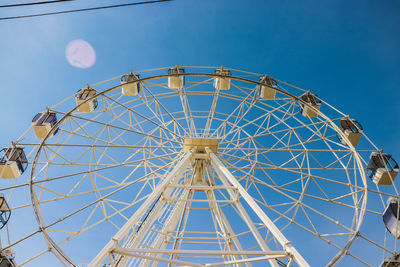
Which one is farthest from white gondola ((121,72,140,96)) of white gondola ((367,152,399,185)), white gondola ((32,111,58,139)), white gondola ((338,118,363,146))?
white gondola ((367,152,399,185))

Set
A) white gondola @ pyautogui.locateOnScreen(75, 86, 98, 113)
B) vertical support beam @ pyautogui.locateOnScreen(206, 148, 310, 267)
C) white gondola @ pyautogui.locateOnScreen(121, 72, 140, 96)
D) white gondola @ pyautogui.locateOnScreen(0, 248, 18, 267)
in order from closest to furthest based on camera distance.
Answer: vertical support beam @ pyautogui.locateOnScreen(206, 148, 310, 267), white gondola @ pyautogui.locateOnScreen(0, 248, 18, 267), white gondola @ pyautogui.locateOnScreen(75, 86, 98, 113), white gondola @ pyautogui.locateOnScreen(121, 72, 140, 96)

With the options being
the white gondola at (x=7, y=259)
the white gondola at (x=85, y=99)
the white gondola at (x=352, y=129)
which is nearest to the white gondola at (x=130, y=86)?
the white gondola at (x=85, y=99)

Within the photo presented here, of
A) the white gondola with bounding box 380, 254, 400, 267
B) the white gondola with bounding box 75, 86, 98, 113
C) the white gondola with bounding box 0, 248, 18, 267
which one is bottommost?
the white gondola with bounding box 0, 248, 18, 267

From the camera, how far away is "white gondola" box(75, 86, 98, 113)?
13258 millimetres

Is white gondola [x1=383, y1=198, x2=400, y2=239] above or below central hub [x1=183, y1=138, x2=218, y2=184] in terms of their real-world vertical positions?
below

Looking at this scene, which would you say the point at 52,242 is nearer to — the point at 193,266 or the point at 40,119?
the point at 193,266

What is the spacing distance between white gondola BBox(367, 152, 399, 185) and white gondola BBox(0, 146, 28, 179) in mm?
15815

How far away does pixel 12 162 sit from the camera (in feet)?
37.1

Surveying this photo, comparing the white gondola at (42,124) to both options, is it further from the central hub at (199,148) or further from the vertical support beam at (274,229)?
the vertical support beam at (274,229)

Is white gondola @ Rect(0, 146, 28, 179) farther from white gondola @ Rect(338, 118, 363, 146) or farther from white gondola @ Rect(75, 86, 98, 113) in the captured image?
white gondola @ Rect(338, 118, 363, 146)

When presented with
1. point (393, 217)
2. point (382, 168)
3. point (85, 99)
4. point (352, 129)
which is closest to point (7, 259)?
point (85, 99)

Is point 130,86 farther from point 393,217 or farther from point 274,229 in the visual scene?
point 393,217

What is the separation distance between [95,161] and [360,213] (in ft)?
36.8

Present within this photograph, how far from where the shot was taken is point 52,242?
8.50 metres
